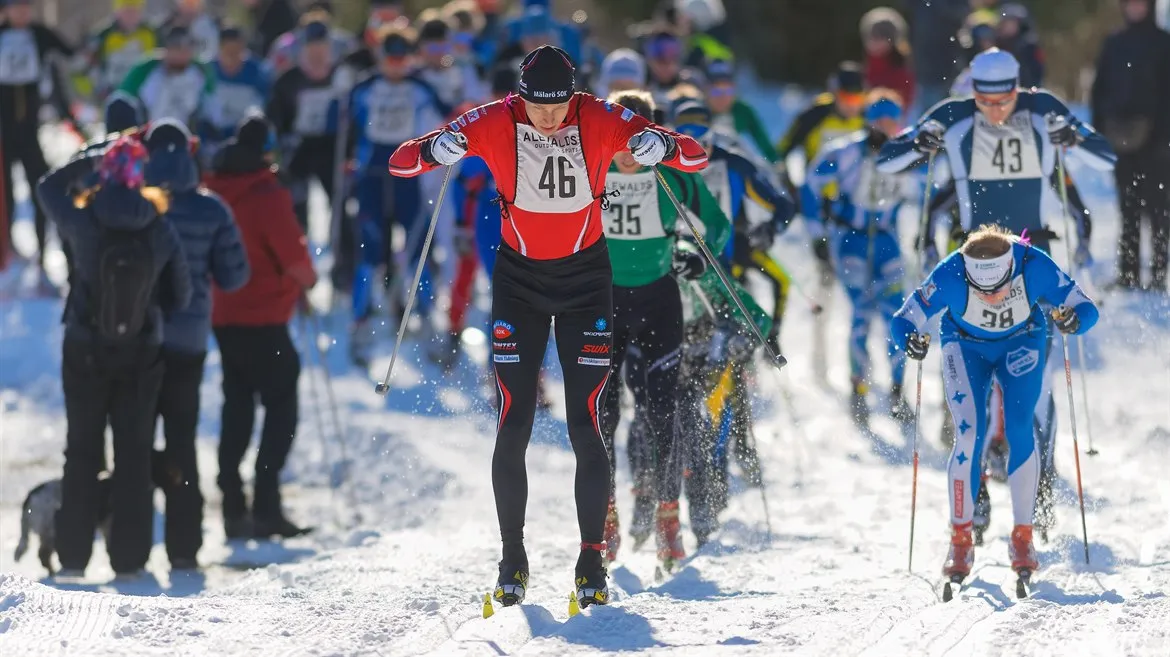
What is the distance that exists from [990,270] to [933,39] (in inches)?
570

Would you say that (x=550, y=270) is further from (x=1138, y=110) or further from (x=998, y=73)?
(x=1138, y=110)

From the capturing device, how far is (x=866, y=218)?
40.8ft

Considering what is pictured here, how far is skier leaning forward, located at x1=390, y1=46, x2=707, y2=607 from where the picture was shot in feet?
24.4

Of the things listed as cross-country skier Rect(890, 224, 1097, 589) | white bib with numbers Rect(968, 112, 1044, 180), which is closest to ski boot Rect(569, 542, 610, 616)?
cross-country skier Rect(890, 224, 1097, 589)

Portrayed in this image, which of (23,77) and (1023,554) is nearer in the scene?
(1023,554)

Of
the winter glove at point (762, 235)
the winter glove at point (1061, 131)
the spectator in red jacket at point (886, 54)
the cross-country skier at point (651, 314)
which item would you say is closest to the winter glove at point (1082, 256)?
the winter glove at point (1061, 131)

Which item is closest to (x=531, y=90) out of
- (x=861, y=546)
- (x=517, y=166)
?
(x=517, y=166)

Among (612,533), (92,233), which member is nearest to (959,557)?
(612,533)

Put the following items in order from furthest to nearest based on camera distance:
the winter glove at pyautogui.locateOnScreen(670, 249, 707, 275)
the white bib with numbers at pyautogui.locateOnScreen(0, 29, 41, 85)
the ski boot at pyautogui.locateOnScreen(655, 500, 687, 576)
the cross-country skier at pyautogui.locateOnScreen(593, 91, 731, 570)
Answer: the white bib with numbers at pyautogui.locateOnScreen(0, 29, 41, 85)
the winter glove at pyautogui.locateOnScreen(670, 249, 707, 275)
the ski boot at pyautogui.locateOnScreen(655, 500, 687, 576)
the cross-country skier at pyautogui.locateOnScreen(593, 91, 731, 570)

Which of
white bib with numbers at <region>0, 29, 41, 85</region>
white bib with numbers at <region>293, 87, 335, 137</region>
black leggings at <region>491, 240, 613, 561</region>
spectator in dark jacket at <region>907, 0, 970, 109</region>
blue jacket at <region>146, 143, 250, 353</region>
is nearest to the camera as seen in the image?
black leggings at <region>491, 240, 613, 561</region>

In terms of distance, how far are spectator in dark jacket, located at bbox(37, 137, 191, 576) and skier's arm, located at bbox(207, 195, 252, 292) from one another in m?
0.36

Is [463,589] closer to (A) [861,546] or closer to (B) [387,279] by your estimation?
(A) [861,546]

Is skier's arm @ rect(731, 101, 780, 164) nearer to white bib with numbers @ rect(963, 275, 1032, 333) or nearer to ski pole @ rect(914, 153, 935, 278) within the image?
ski pole @ rect(914, 153, 935, 278)

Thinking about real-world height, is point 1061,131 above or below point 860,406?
above
